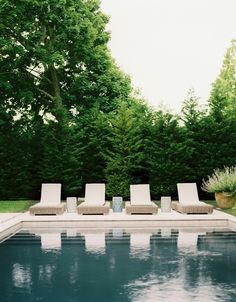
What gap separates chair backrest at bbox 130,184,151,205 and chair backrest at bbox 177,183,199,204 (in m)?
1.10

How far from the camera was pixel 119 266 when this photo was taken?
10086mm

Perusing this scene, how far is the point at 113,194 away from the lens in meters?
21.9

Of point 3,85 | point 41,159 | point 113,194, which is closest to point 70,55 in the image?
point 3,85

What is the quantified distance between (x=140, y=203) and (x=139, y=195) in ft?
1.66

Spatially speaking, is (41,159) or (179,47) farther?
(179,47)

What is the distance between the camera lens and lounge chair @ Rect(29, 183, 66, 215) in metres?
17.3

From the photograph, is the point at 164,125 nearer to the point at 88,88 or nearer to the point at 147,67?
the point at 88,88

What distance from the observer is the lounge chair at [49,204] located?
1733 cm

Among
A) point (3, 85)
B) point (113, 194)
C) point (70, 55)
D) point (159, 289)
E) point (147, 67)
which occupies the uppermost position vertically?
point (147, 67)

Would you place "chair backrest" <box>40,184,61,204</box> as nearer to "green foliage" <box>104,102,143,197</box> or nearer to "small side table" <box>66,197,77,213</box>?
"small side table" <box>66,197,77,213</box>

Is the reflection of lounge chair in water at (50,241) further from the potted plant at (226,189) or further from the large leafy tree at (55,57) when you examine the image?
the large leafy tree at (55,57)

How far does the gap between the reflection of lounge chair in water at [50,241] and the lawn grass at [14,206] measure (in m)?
5.05

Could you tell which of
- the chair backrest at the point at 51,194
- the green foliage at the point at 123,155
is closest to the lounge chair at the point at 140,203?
the chair backrest at the point at 51,194

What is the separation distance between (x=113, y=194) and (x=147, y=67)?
27700 mm
